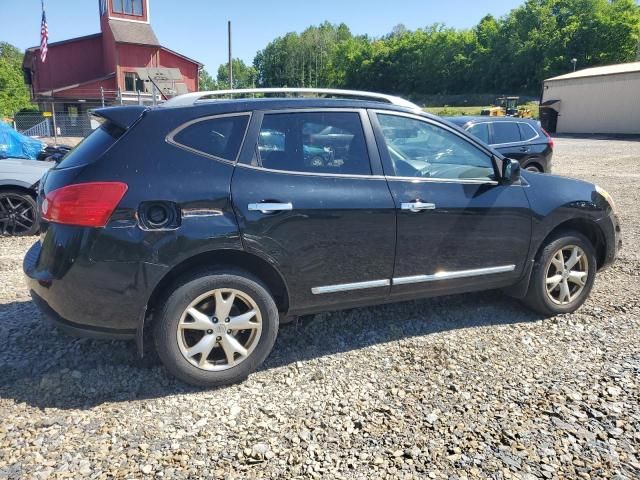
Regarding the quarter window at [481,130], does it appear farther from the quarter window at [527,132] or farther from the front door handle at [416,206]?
the front door handle at [416,206]

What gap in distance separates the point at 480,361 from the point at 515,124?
28.6 ft

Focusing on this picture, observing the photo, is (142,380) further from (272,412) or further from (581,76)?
(581,76)

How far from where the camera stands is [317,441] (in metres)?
2.67

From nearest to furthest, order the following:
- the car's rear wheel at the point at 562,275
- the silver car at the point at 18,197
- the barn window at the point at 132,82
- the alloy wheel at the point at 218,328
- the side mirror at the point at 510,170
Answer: the alloy wheel at the point at 218,328 → the side mirror at the point at 510,170 → the car's rear wheel at the point at 562,275 → the silver car at the point at 18,197 → the barn window at the point at 132,82

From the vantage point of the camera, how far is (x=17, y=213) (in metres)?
6.81

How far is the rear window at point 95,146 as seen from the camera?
9.69ft

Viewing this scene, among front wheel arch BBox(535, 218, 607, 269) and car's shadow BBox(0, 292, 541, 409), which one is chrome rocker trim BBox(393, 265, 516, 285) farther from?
car's shadow BBox(0, 292, 541, 409)

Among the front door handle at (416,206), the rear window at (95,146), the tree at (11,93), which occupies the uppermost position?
the tree at (11,93)

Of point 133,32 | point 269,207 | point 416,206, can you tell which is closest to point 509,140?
point 416,206

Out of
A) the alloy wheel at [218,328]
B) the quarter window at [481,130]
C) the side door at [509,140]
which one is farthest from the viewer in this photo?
the side door at [509,140]

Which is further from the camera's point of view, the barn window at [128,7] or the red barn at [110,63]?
the barn window at [128,7]

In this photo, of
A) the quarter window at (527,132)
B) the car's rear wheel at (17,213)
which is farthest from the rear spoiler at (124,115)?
the quarter window at (527,132)

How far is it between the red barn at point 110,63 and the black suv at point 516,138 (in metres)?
28.9

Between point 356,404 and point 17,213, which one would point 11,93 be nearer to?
point 17,213
